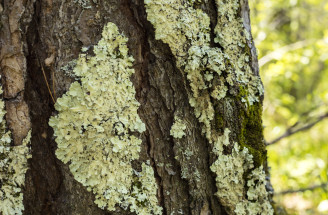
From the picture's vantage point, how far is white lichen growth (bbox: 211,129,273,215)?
108 centimetres

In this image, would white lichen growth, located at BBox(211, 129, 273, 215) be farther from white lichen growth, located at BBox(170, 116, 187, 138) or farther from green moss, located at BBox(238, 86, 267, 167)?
white lichen growth, located at BBox(170, 116, 187, 138)

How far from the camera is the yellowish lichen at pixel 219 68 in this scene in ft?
3.36

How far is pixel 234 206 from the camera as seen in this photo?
3.61 feet

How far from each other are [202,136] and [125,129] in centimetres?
28

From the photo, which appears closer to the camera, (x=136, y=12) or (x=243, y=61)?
(x=136, y=12)

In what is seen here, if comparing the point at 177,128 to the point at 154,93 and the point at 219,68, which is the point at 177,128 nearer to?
the point at 154,93

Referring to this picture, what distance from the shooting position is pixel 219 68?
1.05 meters

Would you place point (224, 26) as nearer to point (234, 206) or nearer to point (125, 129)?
point (125, 129)

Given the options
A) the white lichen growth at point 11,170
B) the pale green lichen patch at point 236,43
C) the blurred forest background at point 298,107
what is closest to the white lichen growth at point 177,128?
the pale green lichen patch at point 236,43

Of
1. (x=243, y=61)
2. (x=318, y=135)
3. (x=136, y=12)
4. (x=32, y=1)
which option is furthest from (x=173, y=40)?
(x=318, y=135)

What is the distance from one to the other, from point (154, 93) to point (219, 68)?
0.24 m

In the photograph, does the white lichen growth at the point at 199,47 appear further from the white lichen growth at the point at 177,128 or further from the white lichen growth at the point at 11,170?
the white lichen growth at the point at 11,170

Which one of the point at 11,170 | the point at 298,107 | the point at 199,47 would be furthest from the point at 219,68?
the point at 298,107

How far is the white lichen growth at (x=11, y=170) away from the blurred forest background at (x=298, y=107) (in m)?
1.67
